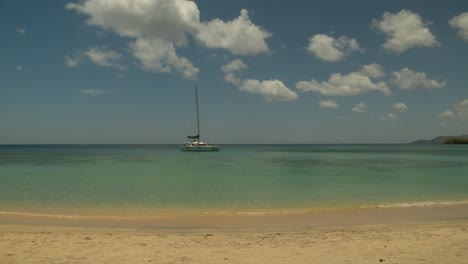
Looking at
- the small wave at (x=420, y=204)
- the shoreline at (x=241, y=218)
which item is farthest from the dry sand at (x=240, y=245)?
the small wave at (x=420, y=204)

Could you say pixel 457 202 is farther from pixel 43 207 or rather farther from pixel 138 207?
pixel 43 207

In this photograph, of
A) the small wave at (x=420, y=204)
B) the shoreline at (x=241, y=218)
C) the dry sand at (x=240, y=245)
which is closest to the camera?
the dry sand at (x=240, y=245)

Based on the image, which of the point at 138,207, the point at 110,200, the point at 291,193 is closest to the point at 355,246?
the point at 138,207

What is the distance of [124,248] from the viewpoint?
7875mm

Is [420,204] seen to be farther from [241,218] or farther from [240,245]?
[240,245]

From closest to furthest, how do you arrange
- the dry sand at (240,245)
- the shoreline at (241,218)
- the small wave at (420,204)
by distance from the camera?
the dry sand at (240,245) → the shoreline at (241,218) → the small wave at (420,204)

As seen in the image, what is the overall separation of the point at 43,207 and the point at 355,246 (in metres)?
12.7

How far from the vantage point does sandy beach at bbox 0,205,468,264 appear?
7.12 m

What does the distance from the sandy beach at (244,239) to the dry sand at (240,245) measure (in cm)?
2

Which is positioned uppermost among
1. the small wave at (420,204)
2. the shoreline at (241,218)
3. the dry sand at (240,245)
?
the dry sand at (240,245)

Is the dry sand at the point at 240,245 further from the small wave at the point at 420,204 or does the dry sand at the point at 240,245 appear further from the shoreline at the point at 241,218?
the small wave at the point at 420,204

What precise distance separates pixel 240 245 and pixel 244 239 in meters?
0.67

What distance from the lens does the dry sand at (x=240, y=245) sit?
277 inches

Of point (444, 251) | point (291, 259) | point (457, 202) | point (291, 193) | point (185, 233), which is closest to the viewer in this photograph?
point (291, 259)
